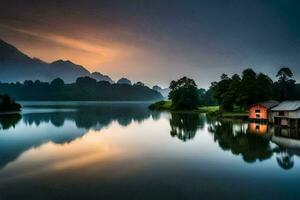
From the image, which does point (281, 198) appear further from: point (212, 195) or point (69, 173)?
point (69, 173)

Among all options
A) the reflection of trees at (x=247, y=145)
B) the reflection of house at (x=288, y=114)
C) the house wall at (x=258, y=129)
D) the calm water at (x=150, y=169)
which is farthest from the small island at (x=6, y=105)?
the reflection of house at (x=288, y=114)


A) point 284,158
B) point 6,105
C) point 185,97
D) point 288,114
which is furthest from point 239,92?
point 6,105

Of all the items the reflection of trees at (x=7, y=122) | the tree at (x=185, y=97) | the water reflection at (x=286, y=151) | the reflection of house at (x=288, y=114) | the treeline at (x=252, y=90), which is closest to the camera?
the water reflection at (x=286, y=151)

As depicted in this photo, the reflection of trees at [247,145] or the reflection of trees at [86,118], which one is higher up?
the reflection of trees at [86,118]

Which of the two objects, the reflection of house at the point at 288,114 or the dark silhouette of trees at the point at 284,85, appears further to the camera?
the dark silhouette of trees at the point at 284,85

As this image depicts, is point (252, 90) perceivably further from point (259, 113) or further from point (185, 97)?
point (185, 97)

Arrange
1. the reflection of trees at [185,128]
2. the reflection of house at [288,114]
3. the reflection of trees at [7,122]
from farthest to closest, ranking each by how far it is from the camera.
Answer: the reflection of trees at [7,122]
the reflection of house at [288,114]
the reflection of trees at [185,128]

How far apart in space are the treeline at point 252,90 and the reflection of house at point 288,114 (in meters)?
19.3

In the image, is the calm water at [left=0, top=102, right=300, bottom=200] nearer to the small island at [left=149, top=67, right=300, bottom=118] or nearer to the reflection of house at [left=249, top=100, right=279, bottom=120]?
the reflection of house at [left=249, top=100, right=279, bottom=120]

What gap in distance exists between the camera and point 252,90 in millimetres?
72812

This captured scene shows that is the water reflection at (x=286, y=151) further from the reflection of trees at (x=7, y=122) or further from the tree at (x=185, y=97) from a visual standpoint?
the tree at (x=185, y=97)

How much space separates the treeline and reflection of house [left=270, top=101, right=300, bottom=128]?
19.3 metres

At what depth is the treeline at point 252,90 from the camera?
72.6m

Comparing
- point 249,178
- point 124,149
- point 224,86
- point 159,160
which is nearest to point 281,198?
point 249,178
